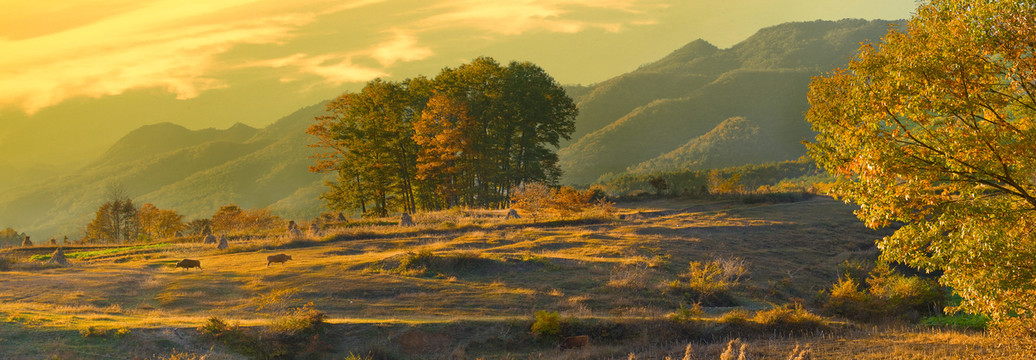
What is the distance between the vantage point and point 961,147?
13.1m

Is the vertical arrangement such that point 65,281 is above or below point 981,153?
below

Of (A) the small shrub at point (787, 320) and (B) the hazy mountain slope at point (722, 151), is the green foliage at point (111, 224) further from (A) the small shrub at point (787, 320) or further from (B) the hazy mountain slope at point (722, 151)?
(B) the hazy mountain slope at point (722, 151)

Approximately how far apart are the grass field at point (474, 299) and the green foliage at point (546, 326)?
111 mm

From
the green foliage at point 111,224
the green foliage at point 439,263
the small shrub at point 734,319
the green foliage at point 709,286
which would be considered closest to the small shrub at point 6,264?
the green foliage at point 439,263

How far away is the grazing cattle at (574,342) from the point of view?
49.5 ft

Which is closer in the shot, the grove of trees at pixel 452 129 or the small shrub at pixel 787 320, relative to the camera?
the small shrub at pixel 787 320

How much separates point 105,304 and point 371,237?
63.3 ft

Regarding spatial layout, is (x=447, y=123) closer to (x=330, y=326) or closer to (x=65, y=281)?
(x=65, y=281)

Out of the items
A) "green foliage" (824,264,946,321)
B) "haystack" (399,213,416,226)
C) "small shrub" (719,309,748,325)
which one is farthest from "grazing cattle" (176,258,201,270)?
"green foliage" (824,264,946,321)

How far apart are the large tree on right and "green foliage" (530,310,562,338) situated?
27.1 feet

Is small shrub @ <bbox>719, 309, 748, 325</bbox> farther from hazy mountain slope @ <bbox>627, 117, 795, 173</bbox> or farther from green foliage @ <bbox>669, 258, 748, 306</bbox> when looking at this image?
hazy mountain slope @ <bbox>627, 117, 795, 173</bbox>

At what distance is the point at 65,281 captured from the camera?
68.9 ft

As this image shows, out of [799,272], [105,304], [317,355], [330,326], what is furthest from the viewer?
[799,272]

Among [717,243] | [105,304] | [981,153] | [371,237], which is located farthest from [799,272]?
[105,304]
